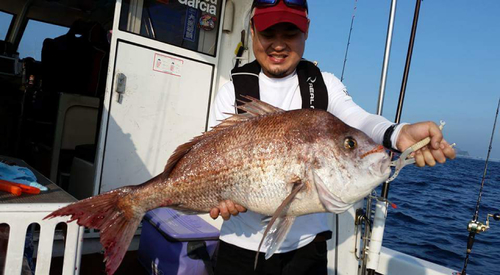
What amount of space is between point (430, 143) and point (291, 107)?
0.86 metres

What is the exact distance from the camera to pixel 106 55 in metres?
5.34

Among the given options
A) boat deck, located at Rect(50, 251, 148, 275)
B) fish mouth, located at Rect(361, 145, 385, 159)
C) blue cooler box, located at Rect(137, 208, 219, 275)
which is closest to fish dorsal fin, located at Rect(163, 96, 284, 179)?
fish mouth, located at Rect(361, 145, 385, 159)

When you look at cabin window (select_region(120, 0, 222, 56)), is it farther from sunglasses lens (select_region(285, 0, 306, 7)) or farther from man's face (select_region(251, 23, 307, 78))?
sunglasses lens (select_region(285, 0, 306, 7))

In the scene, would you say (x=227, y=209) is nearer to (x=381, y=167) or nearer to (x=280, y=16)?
(x=381, y=167)

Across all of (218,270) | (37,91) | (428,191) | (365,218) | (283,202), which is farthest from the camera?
(428,191)

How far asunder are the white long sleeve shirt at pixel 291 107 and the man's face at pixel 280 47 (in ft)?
0.38

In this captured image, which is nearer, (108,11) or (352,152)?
(352,152)

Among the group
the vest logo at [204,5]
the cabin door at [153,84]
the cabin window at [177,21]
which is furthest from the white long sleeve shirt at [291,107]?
the vest logo at [204,5]

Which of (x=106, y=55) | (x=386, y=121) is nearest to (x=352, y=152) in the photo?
(x=386, y=121)

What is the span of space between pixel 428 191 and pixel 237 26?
17680 millimetres

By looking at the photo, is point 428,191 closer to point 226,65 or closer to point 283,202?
point 226,65

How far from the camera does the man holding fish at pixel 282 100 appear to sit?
1.96m

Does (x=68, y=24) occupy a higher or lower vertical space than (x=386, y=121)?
higher

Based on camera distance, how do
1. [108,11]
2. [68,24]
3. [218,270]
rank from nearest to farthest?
[218,270]
[108,11]
[68,24]
